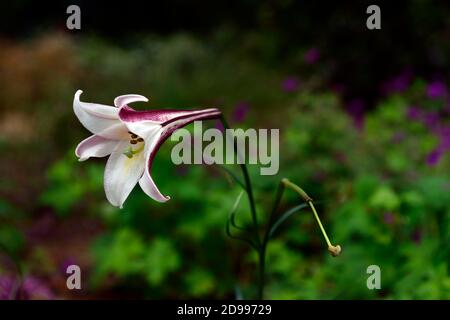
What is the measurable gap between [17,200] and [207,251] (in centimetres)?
262

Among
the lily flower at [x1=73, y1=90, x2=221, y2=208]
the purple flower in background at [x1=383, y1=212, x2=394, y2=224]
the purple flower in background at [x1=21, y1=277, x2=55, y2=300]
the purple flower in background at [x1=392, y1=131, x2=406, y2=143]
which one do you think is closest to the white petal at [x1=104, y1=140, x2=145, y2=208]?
the lily flower at [x1=73, y1=90, x2=221, y2=208]

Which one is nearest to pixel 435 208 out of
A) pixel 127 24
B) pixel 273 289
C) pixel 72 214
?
pixel 273 289

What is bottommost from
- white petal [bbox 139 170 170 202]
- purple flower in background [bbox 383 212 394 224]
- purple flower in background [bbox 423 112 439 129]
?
purple flower in background [bbox 383 212 394 224]

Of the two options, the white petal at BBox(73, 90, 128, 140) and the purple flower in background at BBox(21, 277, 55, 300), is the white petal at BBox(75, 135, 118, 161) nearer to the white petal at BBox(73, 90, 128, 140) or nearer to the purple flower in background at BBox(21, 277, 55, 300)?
the white petal at BBox(73, 90, 128, 140)

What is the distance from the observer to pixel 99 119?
1504 mm

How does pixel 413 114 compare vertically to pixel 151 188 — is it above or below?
above

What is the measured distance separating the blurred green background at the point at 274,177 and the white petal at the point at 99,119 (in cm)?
61

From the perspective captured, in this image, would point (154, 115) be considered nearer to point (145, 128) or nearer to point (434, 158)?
point (145, 128)

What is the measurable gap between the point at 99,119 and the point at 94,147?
2.8 inches

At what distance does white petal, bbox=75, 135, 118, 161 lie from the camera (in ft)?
4.98

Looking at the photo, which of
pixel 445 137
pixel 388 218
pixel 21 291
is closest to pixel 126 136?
pixel 21 291

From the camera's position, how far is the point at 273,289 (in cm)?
297

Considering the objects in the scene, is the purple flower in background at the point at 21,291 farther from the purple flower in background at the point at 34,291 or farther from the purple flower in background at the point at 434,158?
the purple flower in background at the point at 434,158

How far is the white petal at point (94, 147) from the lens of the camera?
152cm
